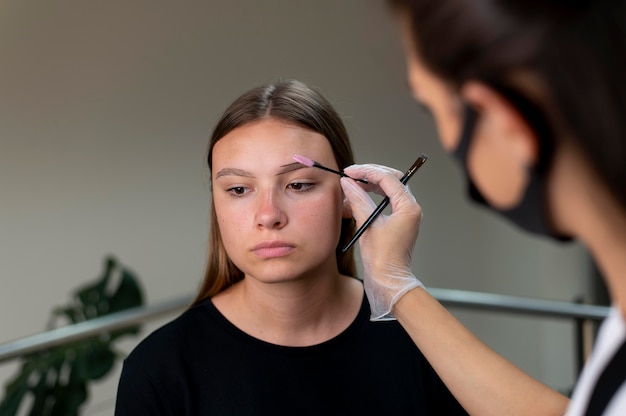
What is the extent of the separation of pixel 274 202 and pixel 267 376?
0.28m

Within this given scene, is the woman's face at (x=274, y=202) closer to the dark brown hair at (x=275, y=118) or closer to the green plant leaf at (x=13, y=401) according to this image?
the dark brown hair at (x=275, y=118)

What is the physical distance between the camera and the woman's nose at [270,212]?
1.47 meters

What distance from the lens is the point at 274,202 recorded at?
1484 mm

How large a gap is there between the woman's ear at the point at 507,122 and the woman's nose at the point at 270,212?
739 millimetres

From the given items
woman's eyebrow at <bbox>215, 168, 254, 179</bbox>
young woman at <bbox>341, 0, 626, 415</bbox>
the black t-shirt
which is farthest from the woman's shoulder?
young woman at <bbox>341, 0, 626, 415</bbox>

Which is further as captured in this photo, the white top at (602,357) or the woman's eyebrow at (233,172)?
the woman's eyebrow at (233,172)

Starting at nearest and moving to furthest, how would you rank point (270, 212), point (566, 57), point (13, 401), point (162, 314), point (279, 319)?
point (566, 57) < point (270, 212) < point (279, 319) < point (162, 314) < point (13, 401)

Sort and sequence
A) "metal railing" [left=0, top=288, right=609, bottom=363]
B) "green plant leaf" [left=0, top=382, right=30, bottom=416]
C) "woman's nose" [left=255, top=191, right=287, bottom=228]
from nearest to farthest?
"woman's nose" [left=255, top=191, right=287, bottom=228] < "metal railing" [left=0, top=288, right=609, bottom=363] < "green plant leaf" [left=0, top=382, right=30, bottom=416]

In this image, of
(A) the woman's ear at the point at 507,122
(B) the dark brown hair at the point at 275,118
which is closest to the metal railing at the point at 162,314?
(B) the dark brown hair at the point at 275,118

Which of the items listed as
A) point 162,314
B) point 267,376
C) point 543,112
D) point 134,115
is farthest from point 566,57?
point 134,115

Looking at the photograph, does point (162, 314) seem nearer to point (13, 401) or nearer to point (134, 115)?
point (13, 401)

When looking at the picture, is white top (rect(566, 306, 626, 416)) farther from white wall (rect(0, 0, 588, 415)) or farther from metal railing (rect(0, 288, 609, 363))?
white wall (rect(0, 0, 588, 415))

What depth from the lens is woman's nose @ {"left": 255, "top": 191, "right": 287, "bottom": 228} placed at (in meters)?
1.47

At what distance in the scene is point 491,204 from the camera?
0.84 meters
